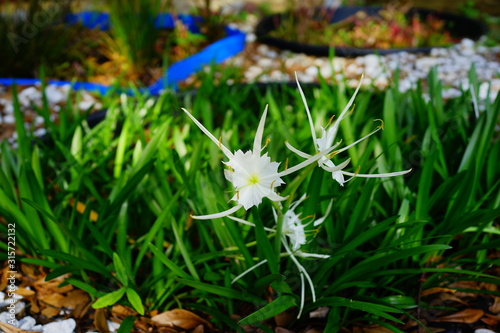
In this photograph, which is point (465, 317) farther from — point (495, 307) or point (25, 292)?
point (25, 292)

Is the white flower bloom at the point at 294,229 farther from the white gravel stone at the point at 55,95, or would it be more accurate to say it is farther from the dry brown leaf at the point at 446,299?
the white gravel stone at the point at 55,95

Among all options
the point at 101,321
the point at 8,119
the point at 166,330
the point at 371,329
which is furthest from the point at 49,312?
the point at 8,119

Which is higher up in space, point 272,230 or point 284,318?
point 272,230

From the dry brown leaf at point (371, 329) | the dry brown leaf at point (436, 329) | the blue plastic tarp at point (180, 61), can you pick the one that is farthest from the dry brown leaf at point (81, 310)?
the blue plastic tarp at point (180, 61)

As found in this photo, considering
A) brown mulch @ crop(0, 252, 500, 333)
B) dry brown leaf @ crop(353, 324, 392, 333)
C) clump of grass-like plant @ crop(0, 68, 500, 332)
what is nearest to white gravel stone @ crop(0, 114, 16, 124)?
clump of grass-like plant @ crop(0, 68, 500, 332)

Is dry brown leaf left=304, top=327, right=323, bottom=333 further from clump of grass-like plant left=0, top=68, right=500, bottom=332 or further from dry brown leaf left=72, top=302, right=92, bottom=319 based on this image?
dry brown leaf left=72, top=302, right=92, bottom=319

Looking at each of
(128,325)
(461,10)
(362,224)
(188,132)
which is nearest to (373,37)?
(461,10)
